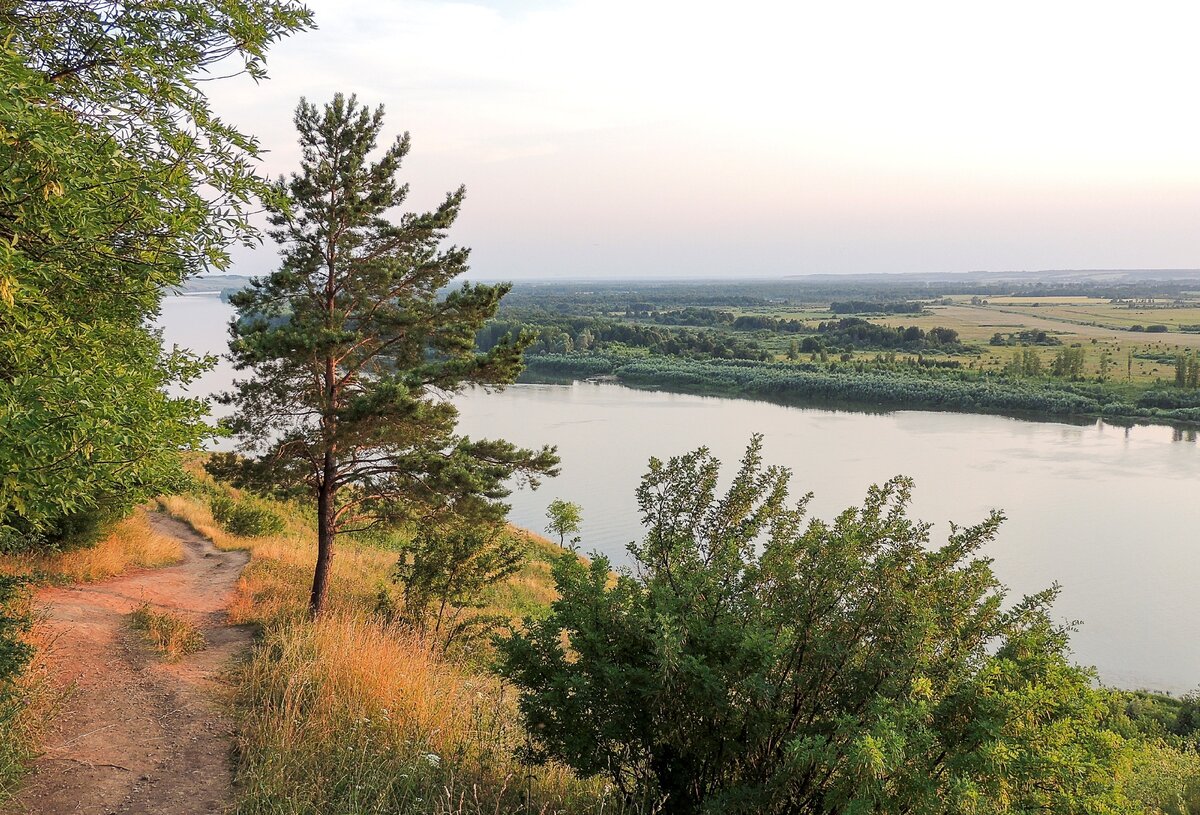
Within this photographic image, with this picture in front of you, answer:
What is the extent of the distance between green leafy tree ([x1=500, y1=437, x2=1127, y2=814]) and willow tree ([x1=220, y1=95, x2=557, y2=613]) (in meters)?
5.96

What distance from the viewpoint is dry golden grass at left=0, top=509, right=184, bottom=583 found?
11188mm

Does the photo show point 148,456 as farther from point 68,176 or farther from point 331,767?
point 331,767

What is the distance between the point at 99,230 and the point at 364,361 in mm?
6830

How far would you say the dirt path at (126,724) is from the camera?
443 cm

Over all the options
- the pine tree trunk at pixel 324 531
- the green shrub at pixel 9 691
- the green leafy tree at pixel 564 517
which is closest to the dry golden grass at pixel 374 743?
the green shrub at pixel 9 691

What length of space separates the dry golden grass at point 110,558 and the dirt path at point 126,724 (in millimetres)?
1341

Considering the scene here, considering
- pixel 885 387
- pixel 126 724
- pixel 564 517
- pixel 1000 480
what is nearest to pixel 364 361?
pixel 126 724

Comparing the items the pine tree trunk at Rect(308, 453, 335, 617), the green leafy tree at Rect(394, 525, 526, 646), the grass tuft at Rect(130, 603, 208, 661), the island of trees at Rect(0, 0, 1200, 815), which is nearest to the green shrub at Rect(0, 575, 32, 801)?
the island of trees at Rect(0, 0, 1200, 815)

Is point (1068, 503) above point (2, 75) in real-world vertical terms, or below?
below

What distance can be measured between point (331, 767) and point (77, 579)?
32.0 feet

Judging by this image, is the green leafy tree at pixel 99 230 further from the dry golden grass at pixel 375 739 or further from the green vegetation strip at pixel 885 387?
the green vegetation strip at pixel 885 387

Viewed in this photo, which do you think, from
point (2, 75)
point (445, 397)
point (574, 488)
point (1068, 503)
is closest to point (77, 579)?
point (445, 397)

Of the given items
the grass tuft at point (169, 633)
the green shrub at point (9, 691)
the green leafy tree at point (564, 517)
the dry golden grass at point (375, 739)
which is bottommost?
the green leafy tree at point (564, 517)

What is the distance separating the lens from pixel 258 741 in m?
4.91
